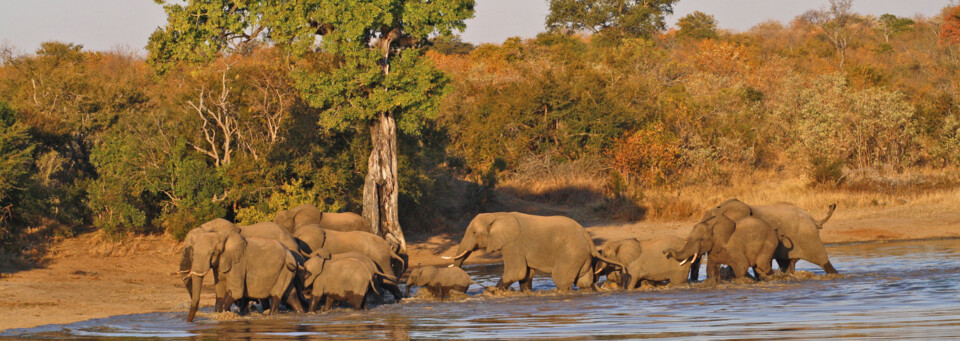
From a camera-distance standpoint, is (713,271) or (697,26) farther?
(697,26)

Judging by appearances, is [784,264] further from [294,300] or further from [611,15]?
[611,15]

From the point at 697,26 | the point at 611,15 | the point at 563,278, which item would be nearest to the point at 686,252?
the point at 563,278

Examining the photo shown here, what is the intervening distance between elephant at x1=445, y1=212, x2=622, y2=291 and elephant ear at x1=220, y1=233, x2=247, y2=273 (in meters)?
3.41

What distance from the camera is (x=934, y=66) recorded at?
1831 inches

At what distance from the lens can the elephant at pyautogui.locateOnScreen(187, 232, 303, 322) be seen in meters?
12.4

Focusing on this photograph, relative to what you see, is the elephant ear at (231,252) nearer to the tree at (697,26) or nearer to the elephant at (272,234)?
the elephant at (272,234)

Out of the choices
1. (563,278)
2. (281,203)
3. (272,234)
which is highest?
(281,203)

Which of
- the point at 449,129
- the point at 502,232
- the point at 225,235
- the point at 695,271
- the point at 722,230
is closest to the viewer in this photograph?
the point at 225,235

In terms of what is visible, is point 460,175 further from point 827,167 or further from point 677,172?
point 827,167

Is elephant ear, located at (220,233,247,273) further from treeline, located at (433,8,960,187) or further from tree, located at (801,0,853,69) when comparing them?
tree, located at (801,0,853,69)

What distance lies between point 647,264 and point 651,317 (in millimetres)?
3595

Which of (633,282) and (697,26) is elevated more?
(697,26)

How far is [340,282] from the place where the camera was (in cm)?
1307

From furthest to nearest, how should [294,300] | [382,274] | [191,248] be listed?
[382,274]
[294,300]
[191,248]
